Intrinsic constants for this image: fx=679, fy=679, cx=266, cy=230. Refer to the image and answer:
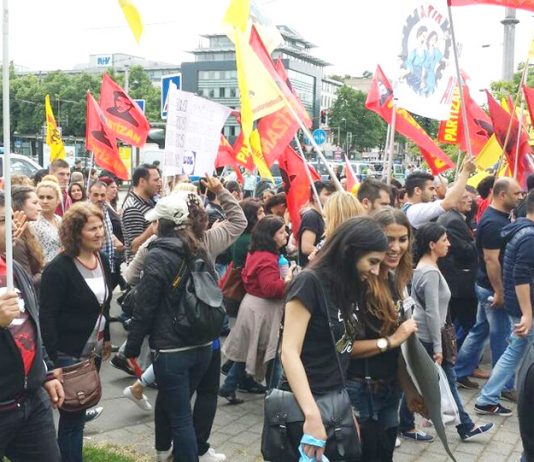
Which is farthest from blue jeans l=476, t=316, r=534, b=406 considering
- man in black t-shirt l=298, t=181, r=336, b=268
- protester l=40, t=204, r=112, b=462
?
protester l=40, t=204, r=112, b=462

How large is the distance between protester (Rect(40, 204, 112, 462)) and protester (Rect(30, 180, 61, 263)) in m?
1.80

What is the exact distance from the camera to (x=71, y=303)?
3998mm

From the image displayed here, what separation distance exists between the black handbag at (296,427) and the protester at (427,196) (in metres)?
2.97

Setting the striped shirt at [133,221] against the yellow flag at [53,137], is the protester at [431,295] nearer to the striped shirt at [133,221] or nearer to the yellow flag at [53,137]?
the striped shirt at [133,221]

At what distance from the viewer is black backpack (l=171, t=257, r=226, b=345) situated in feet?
13.0

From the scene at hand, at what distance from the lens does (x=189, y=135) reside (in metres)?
6.13

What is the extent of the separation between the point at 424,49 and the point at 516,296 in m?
2.36

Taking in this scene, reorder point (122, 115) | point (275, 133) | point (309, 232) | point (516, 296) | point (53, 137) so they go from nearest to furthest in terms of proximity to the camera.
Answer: point (516, 296)
point (309, 232)
point (275, 133)
point (122, 115)
point (53, 137)

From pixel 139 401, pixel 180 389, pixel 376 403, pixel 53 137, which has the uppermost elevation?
pixel 53 137

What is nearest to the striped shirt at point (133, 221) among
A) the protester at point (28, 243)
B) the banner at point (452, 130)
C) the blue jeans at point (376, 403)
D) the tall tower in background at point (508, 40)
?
the protester at point (28, 243)

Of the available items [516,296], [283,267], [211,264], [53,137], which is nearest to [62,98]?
[53,137]

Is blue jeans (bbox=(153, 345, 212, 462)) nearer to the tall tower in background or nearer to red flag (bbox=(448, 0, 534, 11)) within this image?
red flag (bbox=(448, 0, 534, 11))

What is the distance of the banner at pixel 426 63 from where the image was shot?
6023 millimetres

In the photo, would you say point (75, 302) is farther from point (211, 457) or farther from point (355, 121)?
point (355, 121)
